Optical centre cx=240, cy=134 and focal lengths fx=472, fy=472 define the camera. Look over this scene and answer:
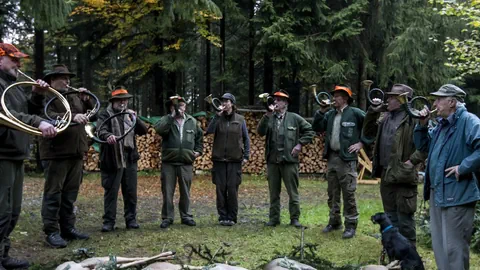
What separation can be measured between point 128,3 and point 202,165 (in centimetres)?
548

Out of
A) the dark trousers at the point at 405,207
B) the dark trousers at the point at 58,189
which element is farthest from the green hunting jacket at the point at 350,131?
the dark trousers at the point at 58,189

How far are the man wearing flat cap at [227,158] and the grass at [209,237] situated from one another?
1.06 ft

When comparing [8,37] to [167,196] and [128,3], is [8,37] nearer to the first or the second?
[128,3]

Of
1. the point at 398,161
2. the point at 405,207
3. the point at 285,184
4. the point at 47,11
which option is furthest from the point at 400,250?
the point at 47,11

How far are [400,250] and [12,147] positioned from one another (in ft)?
13.3

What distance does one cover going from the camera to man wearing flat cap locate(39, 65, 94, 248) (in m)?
5.92

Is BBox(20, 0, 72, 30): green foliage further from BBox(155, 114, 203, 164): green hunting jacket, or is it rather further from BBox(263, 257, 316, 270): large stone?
BBox(263, 257, 316, 270): large stone

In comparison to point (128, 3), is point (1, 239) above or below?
below

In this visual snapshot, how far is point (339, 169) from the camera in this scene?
6.68 meters

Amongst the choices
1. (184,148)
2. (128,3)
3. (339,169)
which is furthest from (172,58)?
(339,169)

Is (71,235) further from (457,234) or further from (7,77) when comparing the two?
(457,234)

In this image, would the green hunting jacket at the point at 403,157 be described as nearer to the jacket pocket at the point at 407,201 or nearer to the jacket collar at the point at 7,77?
the jacket pocket at the point at 407,201

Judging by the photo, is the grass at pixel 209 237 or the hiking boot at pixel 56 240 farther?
the hiking boot at pixel 56 240

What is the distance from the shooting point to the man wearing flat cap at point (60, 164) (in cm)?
592
